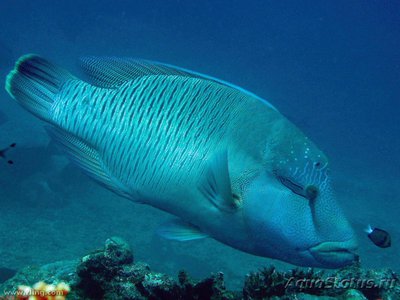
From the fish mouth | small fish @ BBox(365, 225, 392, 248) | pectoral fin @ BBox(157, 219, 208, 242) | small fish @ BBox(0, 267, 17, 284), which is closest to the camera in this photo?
the fish mouth

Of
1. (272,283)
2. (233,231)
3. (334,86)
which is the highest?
(334,86)

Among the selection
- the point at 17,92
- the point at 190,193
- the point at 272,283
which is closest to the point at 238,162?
the point at 190,193

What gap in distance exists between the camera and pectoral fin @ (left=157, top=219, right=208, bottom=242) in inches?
99.8

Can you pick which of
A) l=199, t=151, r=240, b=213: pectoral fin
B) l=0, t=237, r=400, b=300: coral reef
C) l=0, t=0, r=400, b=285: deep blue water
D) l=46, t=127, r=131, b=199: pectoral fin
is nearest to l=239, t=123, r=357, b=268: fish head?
l=199, t=151, r=240, b=213: pectoral fin

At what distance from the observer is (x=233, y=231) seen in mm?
2303

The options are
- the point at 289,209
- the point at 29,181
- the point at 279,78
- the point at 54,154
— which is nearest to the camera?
the point at 289,209

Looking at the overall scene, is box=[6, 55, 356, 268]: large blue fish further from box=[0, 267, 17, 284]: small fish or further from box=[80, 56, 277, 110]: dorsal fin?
box=[0, 267, 17, 284]: small fish

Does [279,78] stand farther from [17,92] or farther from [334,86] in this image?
[17,92]

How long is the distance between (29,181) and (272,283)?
33.0 ft

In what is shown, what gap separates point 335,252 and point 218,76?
50.7 m

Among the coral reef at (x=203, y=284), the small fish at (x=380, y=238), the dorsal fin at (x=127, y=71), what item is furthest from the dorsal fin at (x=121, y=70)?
the small fish at (x=380, y=238)

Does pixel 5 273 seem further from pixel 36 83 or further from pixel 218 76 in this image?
pixel 218 76

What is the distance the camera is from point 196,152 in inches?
93.1

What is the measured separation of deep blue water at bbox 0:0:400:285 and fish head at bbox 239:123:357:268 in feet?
16.8
